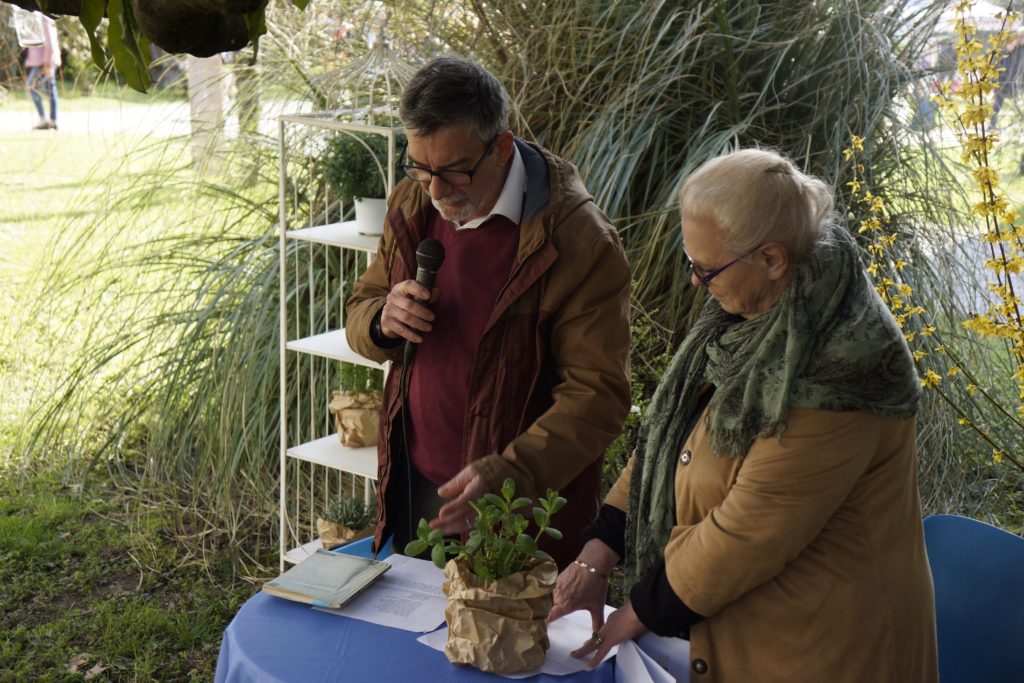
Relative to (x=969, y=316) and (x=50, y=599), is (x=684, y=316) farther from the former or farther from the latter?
(x=50, y=599)

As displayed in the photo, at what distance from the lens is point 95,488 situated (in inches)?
198

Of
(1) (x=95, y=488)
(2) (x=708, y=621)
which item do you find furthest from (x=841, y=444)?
(1) (x=95, y=488)

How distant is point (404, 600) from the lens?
2.02 m

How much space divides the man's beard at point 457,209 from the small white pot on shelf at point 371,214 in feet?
4.17

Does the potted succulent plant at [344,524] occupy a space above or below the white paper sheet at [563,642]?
below

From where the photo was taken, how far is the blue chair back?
219 centimetres

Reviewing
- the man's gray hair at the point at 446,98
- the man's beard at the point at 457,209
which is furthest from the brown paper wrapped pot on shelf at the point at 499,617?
the man's gray hair at the point at 446,98

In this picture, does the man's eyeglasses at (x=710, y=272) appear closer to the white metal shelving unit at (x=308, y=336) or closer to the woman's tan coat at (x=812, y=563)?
the woman's tan coat at (x=812, y=563)

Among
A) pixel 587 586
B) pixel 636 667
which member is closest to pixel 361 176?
pixel 587 586

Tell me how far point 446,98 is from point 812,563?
1166 millimetres

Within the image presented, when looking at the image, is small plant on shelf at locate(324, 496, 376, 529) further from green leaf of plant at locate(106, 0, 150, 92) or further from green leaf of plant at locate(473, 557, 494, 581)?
green leaf of plant at locate(106, 0, 150, 92)

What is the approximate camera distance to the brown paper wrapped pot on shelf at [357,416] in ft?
12.2

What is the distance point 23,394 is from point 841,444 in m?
4.82

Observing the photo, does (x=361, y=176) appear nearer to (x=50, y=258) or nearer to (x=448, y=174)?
(x=448, y=174)
